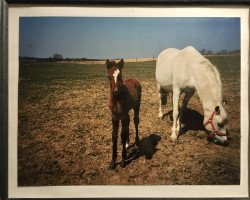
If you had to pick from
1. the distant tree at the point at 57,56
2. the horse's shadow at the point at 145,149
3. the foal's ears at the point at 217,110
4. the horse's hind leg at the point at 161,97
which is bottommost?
the horse's shadow at the point at 145,149

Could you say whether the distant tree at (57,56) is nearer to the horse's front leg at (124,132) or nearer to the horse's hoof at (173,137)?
the horse's front leg at (124,132)

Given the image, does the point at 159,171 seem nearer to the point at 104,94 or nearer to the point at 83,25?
the point at 104,94

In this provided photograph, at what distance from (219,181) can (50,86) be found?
72cm

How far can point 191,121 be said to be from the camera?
3.68ft

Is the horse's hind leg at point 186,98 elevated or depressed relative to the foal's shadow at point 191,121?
elevated

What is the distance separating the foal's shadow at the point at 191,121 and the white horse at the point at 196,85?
0.05 feet

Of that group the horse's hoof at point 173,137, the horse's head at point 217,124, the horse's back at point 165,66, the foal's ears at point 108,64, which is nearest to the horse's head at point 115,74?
the foal's ears at point 108,64

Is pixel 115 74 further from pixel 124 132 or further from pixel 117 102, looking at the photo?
pixel 124 132

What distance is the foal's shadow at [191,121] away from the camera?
3.63 feet

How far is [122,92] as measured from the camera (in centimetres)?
107

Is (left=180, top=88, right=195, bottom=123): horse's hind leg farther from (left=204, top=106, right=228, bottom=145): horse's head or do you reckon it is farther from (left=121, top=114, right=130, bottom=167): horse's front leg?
(left=121, top=114, right=130, bottom=167): horse's front leg

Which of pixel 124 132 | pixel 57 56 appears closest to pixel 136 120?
pixel 124 132

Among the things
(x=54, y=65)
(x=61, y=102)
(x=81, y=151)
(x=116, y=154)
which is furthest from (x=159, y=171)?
(x=54, y=65)

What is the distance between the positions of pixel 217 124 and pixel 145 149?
0.30 meters
